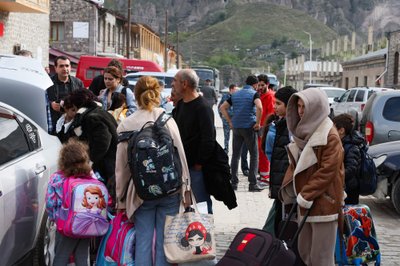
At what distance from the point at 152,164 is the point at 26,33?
1067 inches

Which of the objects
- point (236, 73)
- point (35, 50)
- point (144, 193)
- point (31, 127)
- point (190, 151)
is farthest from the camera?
point (236, 73)

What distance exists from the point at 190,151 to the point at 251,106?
562 cm

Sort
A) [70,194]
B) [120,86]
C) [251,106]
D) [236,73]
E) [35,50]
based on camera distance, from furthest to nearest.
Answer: [236,73] < [35,50] < [251,106] < [120,86] < [70,194]

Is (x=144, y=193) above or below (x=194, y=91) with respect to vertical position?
below

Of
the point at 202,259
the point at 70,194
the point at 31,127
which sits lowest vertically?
the point at 202,259

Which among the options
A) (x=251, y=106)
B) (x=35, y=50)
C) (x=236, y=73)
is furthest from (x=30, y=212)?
(x=236, y=73)

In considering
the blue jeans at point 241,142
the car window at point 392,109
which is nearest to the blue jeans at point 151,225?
the blue jeans at point 241,142

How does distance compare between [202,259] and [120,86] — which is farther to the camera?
[120,86]

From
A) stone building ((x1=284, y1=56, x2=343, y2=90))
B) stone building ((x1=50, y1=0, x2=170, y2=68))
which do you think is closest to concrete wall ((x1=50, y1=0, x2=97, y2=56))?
stone building ((x1=50, y1=0, x2=170, y2=68))

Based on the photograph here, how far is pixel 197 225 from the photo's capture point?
5246mm

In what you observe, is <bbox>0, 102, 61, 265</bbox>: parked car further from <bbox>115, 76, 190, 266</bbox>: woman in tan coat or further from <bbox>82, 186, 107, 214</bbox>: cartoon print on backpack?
<bbox>115, 76, 190, 266</bbox>: woman in tan coat

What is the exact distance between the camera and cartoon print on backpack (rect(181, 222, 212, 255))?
518 centimetres

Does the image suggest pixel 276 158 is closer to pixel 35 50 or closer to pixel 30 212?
pixel 30 212

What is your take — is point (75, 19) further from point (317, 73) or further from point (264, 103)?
point (317, 73)
